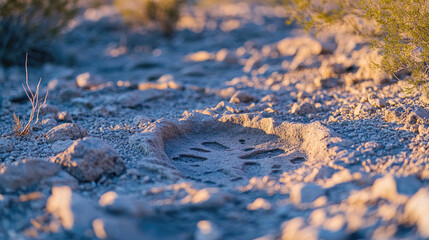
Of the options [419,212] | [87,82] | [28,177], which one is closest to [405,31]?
[419,212]

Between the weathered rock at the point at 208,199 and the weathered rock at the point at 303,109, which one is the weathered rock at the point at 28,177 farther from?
the weathered rock at the point at 303,109

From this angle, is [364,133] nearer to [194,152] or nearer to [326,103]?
[326,103]

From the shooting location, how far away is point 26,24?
7961 mm

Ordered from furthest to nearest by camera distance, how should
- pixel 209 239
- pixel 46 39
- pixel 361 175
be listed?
pixel 46 39, pixel 361 175, pixel 209 239

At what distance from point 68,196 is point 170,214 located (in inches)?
24.9

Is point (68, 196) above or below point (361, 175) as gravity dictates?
below

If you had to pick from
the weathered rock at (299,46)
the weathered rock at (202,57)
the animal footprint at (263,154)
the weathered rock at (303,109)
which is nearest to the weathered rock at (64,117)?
the animal footprint at (263,154)

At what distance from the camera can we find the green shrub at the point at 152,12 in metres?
11.1

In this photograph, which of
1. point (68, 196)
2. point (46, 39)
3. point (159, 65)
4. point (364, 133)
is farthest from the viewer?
point (159, 65)

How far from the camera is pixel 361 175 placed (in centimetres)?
291

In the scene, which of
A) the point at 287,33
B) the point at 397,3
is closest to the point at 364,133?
the point at 397,3

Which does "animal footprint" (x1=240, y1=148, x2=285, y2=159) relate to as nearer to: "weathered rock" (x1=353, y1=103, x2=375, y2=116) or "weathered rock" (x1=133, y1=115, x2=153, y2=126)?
"weathered rock" (x1=353, y1=103, x2=375, y2=116)

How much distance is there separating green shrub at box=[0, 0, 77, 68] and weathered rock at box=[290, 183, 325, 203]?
6.38 meters

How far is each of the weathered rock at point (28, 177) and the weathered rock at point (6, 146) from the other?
0.91m
